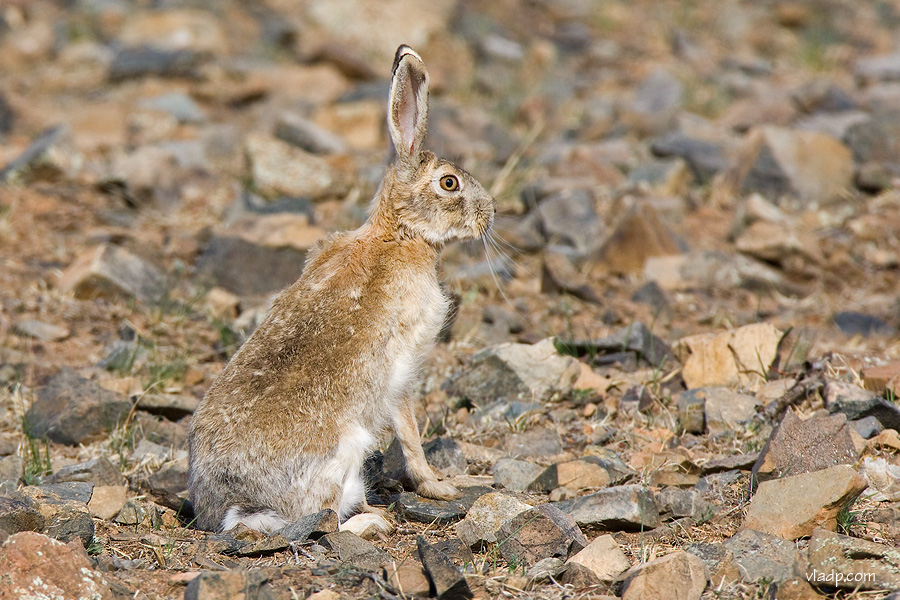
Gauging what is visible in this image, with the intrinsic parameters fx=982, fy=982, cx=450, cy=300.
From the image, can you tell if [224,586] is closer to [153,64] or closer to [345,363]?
[345,363]

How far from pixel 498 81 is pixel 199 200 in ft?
17.3

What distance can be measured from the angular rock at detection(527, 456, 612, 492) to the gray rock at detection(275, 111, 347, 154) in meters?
6.43

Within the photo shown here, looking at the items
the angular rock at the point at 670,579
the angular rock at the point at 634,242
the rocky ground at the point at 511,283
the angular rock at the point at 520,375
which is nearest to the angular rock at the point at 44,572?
the rocky ground at the point at 511,283

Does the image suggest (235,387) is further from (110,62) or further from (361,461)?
(110,62)

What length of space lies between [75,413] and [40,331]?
172cm

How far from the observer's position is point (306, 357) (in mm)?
5137

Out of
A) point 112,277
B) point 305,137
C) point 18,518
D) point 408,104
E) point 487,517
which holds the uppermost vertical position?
point 408,104

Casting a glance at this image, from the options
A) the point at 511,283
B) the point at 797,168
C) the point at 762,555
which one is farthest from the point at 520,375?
the point at 797,168

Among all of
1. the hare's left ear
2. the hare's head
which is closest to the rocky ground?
the hare's head

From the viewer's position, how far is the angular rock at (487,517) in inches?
188

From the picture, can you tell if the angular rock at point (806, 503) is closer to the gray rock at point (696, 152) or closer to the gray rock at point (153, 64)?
the gray rock at point (696, 152)

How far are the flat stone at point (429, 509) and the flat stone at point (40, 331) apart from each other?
363cm

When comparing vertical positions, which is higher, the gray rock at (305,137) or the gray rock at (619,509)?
the gray rock at (305,137)

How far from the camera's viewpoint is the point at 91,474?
18.1 ft
